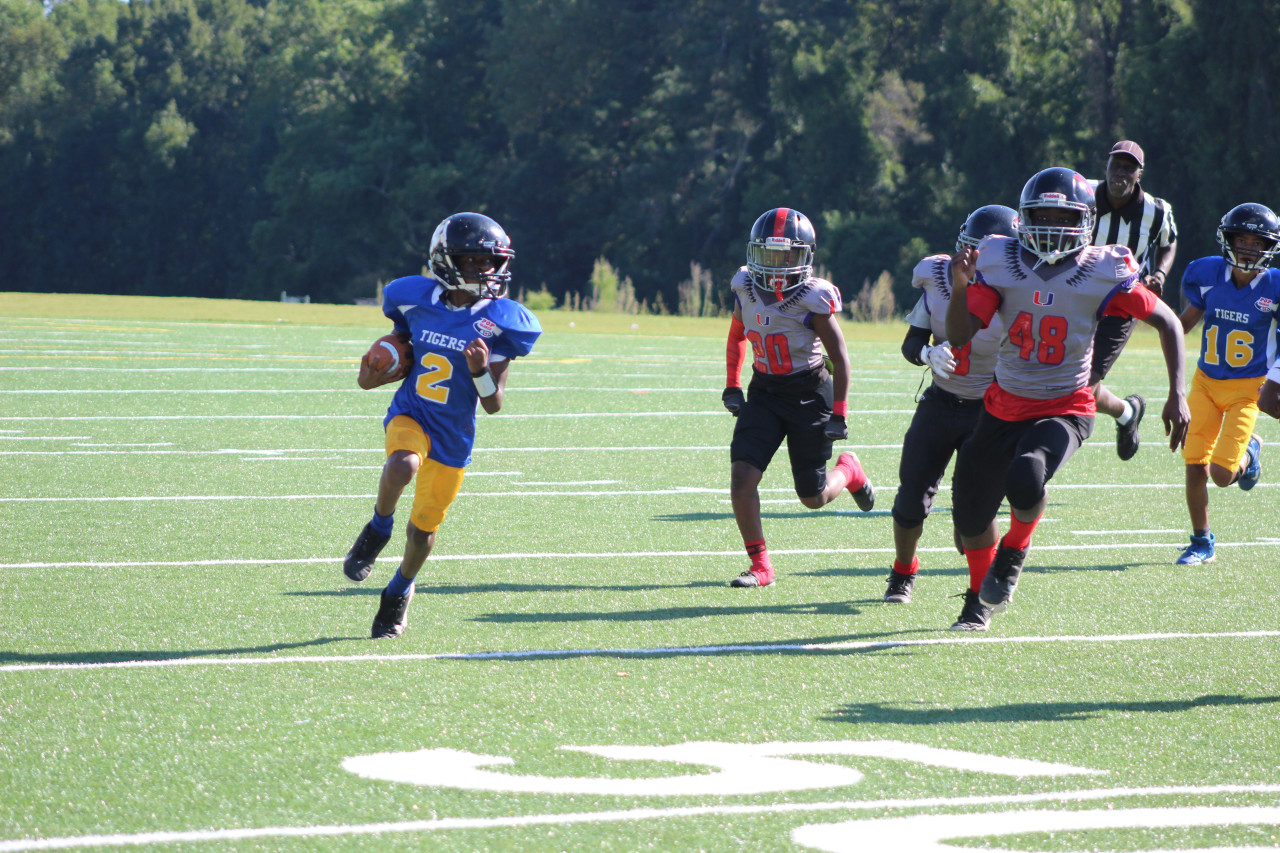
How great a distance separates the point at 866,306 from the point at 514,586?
33174mm

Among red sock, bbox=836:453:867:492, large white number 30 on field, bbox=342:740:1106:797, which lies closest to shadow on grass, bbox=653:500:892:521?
red sock, bbox=836:453:867:492

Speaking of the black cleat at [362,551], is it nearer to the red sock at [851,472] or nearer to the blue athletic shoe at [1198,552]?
the red sock at [851,472]

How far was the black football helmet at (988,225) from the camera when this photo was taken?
6.72 meters

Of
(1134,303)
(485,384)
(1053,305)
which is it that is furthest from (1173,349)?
(485,384)

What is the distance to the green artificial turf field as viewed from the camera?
387 centimetres

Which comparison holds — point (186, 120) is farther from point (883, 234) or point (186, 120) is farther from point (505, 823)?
point (505, 823)

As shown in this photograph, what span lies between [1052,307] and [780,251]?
1.59 metres

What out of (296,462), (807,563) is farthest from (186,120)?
(807,563)

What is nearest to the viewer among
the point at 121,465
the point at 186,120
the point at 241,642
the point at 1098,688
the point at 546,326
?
the point at 1098,688

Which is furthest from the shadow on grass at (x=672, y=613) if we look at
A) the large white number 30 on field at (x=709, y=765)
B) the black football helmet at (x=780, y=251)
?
the large white number 30 on field at (x=709, y=765)

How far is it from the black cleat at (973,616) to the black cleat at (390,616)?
2181 mm

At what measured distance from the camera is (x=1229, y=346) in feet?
27.0

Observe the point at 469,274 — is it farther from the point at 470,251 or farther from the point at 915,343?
the point at 915,343

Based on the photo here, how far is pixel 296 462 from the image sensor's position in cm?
1124
